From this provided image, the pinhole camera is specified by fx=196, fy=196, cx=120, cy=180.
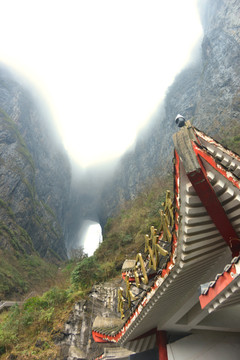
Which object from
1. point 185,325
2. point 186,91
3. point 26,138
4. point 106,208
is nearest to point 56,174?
point 26,138

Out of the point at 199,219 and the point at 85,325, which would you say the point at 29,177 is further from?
the point at 199,219

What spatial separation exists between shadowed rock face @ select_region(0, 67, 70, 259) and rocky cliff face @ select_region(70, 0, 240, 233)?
16.3 metres

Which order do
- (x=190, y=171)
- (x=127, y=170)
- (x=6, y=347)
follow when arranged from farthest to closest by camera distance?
(x=127, y=170) → (x=6, y=347) → (x=190, y=171)

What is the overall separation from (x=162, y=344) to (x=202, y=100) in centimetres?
3574

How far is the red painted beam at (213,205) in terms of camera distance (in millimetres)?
2592

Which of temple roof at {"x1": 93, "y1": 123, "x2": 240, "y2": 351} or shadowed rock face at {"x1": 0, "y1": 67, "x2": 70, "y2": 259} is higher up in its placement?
shadowed rock face at {"x1": 0, "y1": 67, "x2": 70, "y2": 259}

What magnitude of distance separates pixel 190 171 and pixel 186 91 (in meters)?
45.3

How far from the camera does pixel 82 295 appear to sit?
12031 mm

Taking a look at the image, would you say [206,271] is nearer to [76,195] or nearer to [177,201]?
[177,201]

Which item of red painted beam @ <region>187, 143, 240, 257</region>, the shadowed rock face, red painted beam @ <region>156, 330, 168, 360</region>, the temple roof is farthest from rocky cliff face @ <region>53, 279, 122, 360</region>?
the shadowed rock face

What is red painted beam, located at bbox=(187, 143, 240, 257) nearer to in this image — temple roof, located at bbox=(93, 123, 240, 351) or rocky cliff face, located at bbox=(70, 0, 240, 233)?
temple roof, located at bbox=(93, 123, 240, 351)

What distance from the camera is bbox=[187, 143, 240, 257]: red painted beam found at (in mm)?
2592

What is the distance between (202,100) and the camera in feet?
109

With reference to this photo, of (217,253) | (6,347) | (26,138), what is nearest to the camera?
(217,253)
